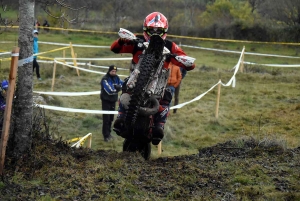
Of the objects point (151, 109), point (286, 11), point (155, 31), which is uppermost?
point (286, 11)

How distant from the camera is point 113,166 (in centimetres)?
545

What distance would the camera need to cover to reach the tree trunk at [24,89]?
5.08m

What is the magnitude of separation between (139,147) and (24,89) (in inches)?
89.4

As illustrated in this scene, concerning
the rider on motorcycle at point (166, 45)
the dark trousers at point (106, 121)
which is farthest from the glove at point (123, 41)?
the dark trousers at point (106, 121)

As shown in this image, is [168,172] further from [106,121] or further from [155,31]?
[106,121]

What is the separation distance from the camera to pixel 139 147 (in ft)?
23.0

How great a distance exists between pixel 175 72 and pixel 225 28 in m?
24.4

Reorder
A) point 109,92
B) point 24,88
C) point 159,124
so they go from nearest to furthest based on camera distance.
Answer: point 24,88
point 159,124
point 109,92

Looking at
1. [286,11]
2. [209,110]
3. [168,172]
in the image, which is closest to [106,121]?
[209,110]

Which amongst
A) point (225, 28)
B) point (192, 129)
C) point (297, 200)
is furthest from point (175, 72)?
point (225, 28)

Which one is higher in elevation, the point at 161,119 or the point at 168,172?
the point at 161,119

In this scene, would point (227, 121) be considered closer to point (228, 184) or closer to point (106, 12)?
point (228, 184)

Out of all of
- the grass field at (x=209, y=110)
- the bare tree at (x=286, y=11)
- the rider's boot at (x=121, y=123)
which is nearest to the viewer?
the rider's boot at (x=121, y=123)

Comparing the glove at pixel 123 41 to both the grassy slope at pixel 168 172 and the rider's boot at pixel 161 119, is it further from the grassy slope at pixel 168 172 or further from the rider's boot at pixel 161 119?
the grassy slope at pixel 168 172
